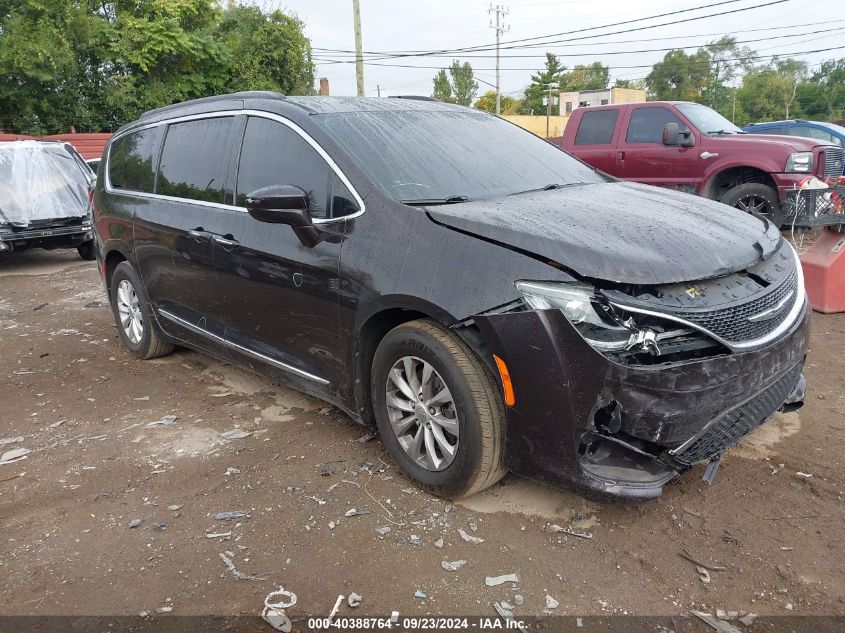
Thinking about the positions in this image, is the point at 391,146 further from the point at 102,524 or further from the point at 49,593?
the point at 49,593

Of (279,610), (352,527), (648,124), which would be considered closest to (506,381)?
(352,527)

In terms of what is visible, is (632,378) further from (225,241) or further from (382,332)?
(225,241)

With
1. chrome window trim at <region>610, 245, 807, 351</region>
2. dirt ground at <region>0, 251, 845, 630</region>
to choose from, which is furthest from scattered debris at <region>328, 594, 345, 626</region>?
chrome window trim at <region>610, 245, 807, 351</region>

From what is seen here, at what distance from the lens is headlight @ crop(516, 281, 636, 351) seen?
2.51m

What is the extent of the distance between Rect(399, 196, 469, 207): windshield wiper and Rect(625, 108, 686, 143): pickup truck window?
7508mm

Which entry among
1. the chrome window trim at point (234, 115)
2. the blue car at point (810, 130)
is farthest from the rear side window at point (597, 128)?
the chrome window trim at point (234, 115)

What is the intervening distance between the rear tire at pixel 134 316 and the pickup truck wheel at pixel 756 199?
734cm

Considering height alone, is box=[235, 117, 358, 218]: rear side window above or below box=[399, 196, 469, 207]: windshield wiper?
above

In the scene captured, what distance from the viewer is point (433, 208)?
3.09 metres

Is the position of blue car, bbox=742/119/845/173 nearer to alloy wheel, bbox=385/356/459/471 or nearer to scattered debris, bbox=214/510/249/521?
alloy wheel, bbox=385/356/459/471

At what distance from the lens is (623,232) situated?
2836 mm

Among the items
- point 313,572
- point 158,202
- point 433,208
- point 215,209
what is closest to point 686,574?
point 313,572

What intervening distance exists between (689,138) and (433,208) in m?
7.51

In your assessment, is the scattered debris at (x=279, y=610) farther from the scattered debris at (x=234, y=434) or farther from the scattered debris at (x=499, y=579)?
the scattered debris at (x=234, y=434)
